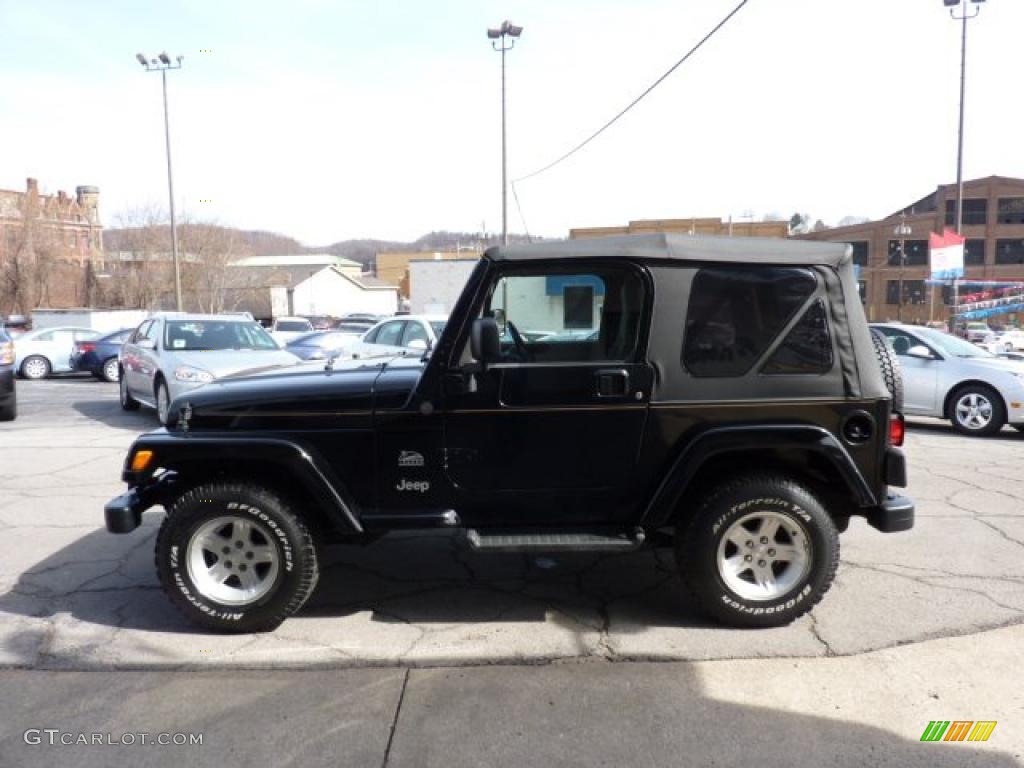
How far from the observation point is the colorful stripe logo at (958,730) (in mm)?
3008

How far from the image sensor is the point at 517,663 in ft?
12.0

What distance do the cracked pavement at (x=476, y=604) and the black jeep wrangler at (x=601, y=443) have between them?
259 millimetres

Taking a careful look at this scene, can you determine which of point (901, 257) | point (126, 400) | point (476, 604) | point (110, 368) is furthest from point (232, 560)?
point (901, 257)

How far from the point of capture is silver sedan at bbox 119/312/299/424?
32.2ft

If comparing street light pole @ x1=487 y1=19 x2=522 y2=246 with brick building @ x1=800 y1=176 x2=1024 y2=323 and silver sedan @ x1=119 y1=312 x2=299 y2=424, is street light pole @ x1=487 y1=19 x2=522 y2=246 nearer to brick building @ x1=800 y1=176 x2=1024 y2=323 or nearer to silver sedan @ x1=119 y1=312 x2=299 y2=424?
silver sedan @ x1=119 y1=312 x2=299 y2=424

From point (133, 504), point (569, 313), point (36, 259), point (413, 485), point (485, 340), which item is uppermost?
point (36, 259)

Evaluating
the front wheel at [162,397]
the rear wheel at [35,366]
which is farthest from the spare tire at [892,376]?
the rear wheel at [35,366]

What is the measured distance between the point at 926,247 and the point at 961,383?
69.2 metres

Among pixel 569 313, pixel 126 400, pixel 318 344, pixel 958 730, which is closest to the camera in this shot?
pixel 958 730

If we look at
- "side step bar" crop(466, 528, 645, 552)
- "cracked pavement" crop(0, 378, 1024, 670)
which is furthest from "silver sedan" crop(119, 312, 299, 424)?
"side step bar" crop(466, 528, 645, 552)

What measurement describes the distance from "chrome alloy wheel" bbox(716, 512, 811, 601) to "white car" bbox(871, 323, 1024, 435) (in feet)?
23.2

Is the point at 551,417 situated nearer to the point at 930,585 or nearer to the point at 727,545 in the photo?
the point at 727,545

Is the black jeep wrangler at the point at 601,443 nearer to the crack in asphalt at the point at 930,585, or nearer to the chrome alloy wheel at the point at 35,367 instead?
the crack in asphalt at the point at 930,585

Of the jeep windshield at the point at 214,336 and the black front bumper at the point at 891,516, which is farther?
the jeep windshield at the point at 214,336
